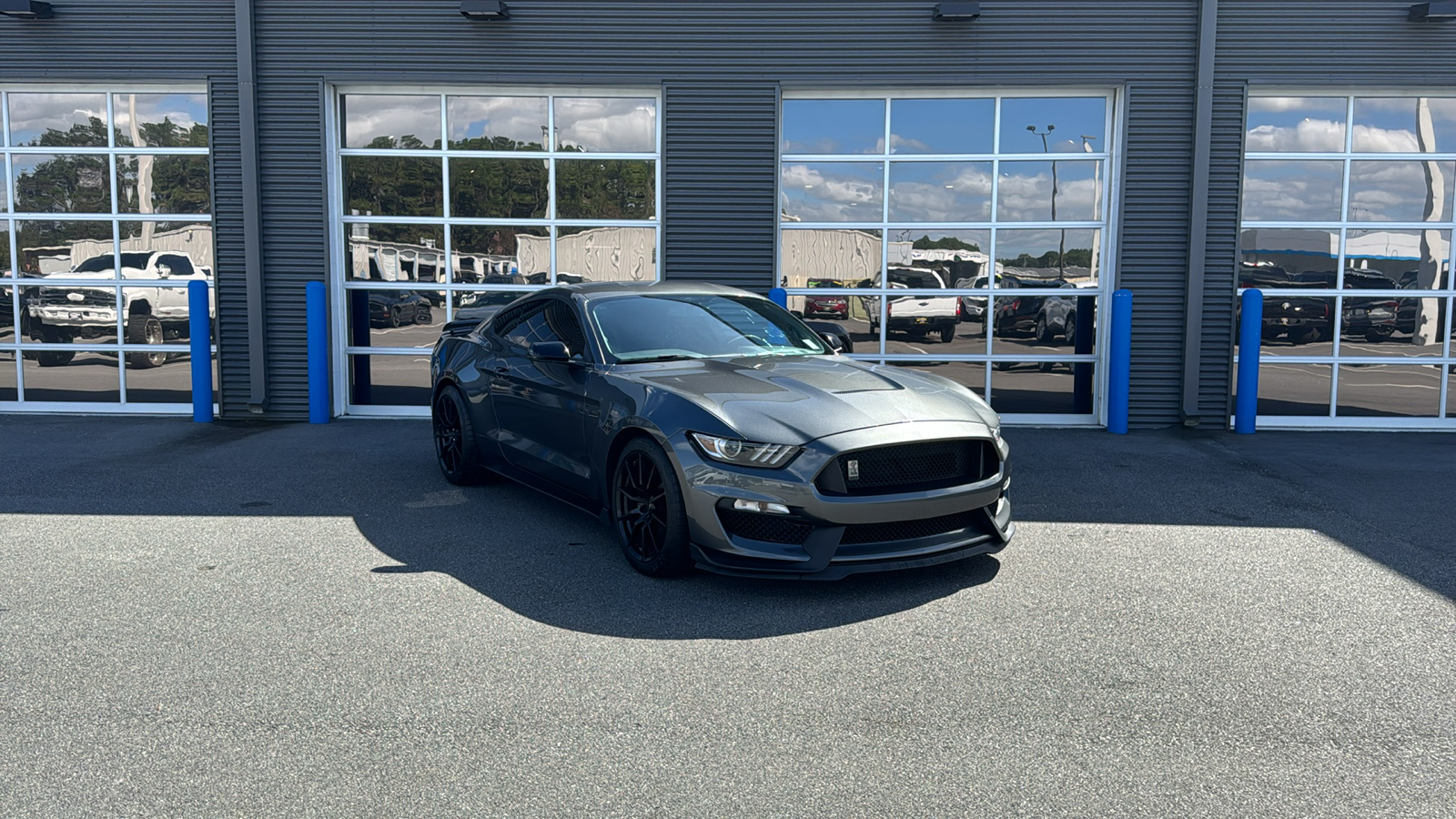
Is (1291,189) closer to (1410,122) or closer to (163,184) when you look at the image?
(1410,122)

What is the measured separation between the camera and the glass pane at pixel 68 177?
1138 cm

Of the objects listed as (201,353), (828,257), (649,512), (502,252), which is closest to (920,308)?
(828,257)

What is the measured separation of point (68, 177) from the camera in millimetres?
11406

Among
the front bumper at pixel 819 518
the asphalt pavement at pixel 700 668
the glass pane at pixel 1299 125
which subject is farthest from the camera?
the glass pane at pixel 1299 125

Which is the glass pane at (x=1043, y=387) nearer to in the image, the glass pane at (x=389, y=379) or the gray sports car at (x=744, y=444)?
the gray sports car at (x=744, y=444)

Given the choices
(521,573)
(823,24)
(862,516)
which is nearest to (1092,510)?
(862,516)

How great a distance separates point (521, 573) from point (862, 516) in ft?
5.73

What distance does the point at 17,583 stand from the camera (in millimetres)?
5352

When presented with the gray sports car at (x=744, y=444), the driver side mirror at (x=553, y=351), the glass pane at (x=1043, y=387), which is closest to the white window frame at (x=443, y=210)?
the glass pane at (x=1043, y=387)

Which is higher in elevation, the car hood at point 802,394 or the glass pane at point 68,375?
the car hood at point 802,394

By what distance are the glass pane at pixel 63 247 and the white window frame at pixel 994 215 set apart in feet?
22.6

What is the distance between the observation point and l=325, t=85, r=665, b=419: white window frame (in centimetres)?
1110

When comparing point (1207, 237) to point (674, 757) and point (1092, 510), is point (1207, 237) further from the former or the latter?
point (674, 757)

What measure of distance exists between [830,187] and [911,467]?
6.38 meters
